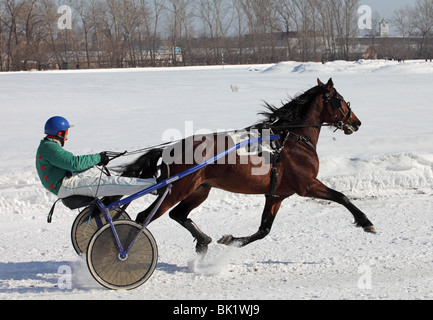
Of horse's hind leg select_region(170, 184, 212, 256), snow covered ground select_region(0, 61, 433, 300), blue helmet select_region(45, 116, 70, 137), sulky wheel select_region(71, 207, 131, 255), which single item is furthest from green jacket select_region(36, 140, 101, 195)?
horse's hind leg select_region(170, 184, 212, 256)

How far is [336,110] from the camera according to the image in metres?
4.97

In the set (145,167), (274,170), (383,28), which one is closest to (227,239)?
(274,170)

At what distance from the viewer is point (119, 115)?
43.2 ft

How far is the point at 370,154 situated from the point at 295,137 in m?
3.70

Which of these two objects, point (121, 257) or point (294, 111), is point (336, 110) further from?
point (121, 257)

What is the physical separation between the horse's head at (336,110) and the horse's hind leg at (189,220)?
1265 mm

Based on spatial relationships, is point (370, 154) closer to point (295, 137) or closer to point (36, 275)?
point (295, 137)

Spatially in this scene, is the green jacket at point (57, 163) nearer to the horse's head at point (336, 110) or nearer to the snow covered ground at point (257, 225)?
the snow covered ground at point (257, 225)

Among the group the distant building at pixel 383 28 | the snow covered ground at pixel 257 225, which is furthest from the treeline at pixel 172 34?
the snow covered ground at pixel 257 225

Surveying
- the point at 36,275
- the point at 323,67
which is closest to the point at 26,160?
the point at 36,275

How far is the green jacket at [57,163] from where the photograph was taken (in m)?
3.92

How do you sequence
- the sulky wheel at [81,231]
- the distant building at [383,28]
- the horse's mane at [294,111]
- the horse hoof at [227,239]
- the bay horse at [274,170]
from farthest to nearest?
the distant building at [383,28] < the horse's mane at [294,111] < the horse hoof at [227,239] < the sulky wheel at [81,231] < the bay horse at [274,170]

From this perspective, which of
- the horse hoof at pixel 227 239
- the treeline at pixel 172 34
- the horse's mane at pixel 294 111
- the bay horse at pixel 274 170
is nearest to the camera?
the bay horse at pixel 274 170
